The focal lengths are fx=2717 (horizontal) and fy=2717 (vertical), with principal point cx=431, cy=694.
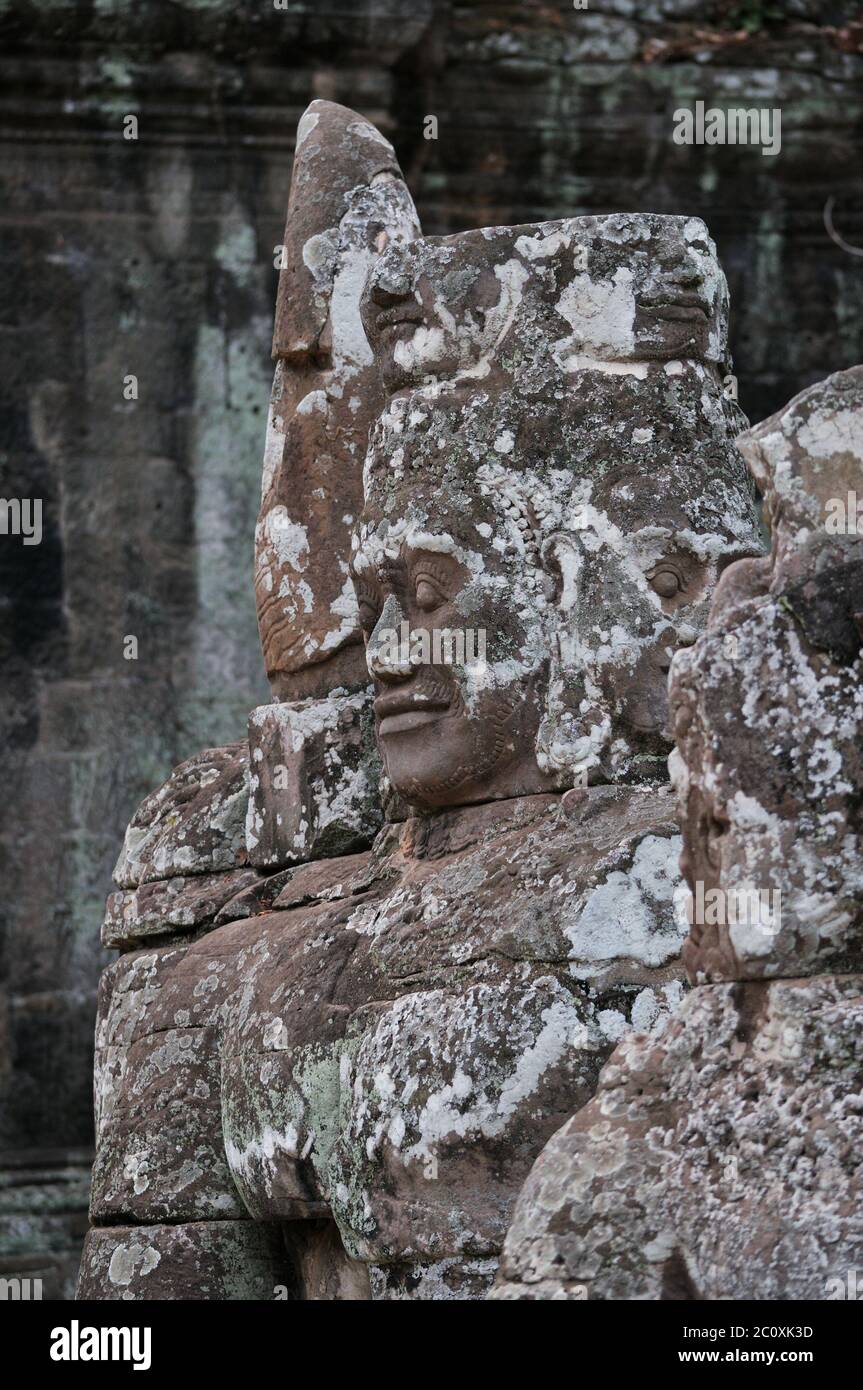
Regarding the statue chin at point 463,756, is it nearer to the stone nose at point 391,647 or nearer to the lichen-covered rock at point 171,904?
the stone nose at point 391,647

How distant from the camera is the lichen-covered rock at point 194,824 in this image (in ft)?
20.1

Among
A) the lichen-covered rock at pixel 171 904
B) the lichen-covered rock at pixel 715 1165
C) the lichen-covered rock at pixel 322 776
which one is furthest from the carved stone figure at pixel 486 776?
the lichen-covered rock at pixel 715 1165

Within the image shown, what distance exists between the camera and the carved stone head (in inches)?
125

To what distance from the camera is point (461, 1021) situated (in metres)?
4.47

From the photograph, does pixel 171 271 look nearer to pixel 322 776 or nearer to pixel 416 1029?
pixel 322 776

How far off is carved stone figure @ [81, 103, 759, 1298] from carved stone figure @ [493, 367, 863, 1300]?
3.57ft

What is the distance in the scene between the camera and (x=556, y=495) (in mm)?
4820

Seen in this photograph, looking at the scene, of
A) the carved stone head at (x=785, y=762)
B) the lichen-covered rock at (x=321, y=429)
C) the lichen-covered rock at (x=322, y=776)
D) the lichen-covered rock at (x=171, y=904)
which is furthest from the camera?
the lichen-covered rock at (x=171, y=904)

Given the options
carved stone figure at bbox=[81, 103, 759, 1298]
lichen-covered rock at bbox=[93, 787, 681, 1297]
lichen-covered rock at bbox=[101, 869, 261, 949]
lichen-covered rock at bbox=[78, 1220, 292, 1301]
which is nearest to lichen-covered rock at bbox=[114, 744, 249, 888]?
lichen-covered rock at bbox=[101, 869, 261, 949]

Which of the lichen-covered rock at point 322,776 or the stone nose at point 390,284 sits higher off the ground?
the stone nose at point 390,284

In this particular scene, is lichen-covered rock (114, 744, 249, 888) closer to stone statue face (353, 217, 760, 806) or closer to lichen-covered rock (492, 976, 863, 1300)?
stone statue face (353, 217, 760, 806)

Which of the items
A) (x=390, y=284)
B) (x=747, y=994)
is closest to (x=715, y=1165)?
(x=747, y=994)

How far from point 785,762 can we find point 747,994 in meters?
0.28

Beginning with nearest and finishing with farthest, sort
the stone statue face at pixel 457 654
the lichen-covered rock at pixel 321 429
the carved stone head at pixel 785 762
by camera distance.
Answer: the carved stone head at pixel 785 762
the stone statue face at pixel 457 654
the lichen-covered rock at pixel 321 429
